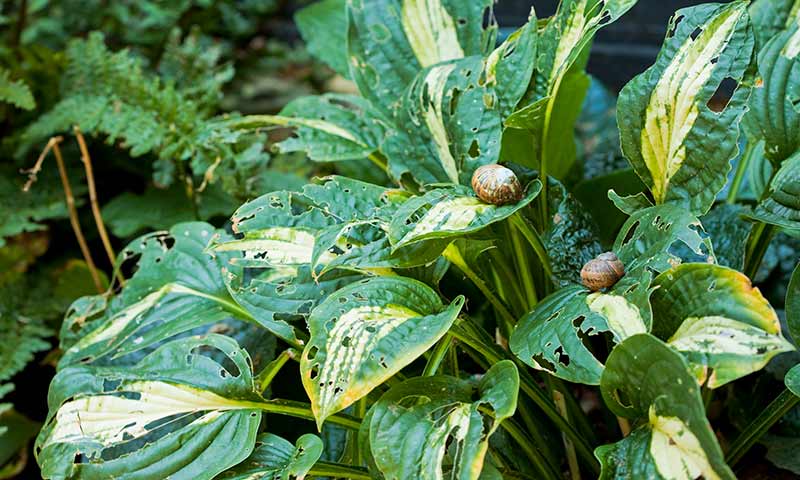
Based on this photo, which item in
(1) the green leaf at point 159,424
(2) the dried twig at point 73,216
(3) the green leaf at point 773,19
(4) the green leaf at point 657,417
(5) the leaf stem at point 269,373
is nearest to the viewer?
(4) the green leaf at point 657,417

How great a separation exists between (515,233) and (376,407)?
0.34m

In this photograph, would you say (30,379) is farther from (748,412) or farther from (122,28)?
(748,412)

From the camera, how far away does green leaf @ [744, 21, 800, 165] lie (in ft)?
3.34

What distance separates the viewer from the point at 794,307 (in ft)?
2.89

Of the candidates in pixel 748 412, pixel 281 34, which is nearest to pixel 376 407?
pixel 748 412

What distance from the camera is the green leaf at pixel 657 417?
25.7 inches

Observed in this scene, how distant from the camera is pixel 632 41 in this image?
252cm

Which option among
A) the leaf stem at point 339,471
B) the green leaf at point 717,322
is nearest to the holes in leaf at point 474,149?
the green leaf at point 717,322

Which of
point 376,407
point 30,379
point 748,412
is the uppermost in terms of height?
point 376,407

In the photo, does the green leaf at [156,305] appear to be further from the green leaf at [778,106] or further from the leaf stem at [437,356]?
the green leaf at [778,106]

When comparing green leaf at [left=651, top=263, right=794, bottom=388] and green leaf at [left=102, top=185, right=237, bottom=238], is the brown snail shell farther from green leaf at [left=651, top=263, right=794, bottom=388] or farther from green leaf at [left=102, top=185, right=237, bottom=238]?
green leaf at [left=102, top=185, right=237, bottom=238]

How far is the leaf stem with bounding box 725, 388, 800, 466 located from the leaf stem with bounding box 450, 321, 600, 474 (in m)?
0.17

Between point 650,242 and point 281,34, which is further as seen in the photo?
point 281,34

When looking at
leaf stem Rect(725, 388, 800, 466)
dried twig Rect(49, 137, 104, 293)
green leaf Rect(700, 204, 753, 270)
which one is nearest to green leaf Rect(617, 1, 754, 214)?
green leaf Rect(700, 204, 753, 270)
